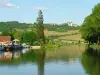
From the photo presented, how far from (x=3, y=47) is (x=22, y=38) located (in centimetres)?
3740

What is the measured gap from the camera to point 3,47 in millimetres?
84750

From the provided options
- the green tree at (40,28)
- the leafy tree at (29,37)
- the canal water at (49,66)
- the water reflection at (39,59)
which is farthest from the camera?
the leafy tree at (29,37)

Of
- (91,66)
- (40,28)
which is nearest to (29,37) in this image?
(40,28)

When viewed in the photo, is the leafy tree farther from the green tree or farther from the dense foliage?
the dense foliage

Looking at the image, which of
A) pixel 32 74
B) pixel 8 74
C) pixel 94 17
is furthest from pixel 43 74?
pixel 94 17

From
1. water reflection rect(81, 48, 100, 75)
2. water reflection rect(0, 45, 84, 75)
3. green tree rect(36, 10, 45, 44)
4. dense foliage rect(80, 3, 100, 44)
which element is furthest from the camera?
green tree rect(36, 10, 45, 44)

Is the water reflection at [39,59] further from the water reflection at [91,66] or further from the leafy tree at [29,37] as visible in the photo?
the leafy tree at [29,37]

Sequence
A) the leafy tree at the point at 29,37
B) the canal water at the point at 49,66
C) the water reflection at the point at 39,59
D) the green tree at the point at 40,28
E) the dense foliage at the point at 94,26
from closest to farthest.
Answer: the canal water at the point at 49,66, the water reflection at the point at 39,59, the dense foliage at the point at 94,26, the green tree at the point at 40,28, the leafy tree at the point at 29,37

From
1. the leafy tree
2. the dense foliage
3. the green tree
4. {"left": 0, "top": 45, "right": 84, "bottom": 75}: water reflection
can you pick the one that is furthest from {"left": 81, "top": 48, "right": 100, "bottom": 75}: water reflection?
the leafy tree

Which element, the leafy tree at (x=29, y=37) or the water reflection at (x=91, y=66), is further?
the leafy tree at (x=29, y=37)

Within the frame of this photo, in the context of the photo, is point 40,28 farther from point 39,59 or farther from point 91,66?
point 91,66

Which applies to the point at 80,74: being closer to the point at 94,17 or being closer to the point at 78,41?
the point at 94,17

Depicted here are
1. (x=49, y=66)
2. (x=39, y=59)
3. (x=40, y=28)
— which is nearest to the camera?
(x=49, y=66)

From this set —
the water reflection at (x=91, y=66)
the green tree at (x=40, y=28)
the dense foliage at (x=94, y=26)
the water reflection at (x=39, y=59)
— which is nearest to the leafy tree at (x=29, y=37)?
the green tree at (x=40, y=28)
